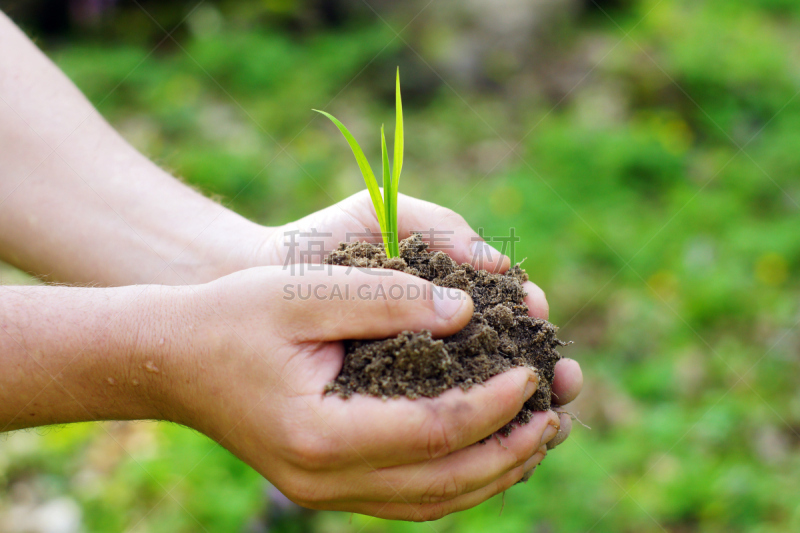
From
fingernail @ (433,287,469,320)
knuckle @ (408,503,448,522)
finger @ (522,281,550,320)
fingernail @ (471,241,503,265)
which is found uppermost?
fingernail @ (471,241,503,265)

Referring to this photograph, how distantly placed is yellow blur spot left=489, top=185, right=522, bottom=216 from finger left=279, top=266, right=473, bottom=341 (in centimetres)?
244

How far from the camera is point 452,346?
1428mm

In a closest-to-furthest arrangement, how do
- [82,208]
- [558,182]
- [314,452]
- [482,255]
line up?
[314,452] → [482,255] → [82,208] → [558,182]

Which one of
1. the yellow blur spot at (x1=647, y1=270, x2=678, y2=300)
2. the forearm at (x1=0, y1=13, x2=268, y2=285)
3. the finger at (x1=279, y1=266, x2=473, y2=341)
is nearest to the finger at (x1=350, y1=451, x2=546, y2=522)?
the finger at (x1=279, y1=266, x2=473, y2=341)

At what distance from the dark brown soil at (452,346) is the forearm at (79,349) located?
0.48 m

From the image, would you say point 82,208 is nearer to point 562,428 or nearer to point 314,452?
point 314,452

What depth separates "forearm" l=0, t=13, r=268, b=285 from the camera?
1831mm

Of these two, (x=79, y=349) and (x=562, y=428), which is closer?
(x=79, y=349)

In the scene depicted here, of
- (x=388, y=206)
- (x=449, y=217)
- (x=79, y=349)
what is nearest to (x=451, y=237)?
(x=449, y=217)

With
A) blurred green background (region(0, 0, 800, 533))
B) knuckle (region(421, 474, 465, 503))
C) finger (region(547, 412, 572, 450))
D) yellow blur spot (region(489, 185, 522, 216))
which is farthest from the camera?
yellow blur spot (region(489, 185, 522, 216))

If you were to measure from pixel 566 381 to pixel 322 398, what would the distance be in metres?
0.78

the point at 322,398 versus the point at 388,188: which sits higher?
the point at 388,188

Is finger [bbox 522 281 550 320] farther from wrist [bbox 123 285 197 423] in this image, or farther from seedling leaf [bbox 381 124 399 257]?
wrist [bbox 123 285 197 423]

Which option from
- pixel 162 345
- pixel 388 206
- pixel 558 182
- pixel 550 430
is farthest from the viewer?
pixel 558 182
